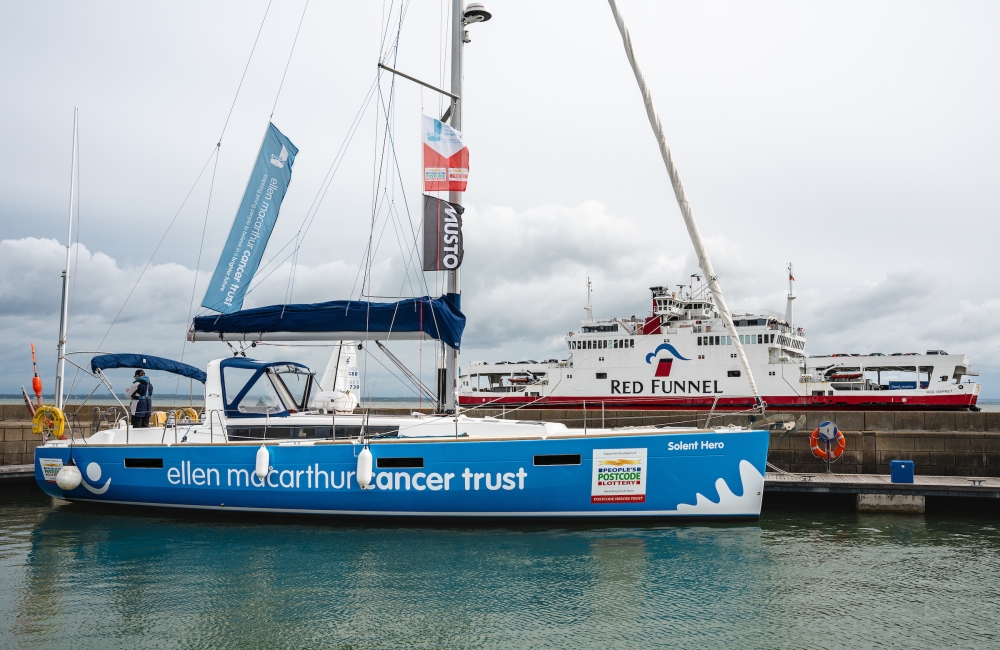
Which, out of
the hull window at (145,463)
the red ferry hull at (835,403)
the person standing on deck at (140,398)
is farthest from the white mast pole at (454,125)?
the red ferry hull at (835,403)

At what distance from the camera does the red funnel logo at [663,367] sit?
92.9ft

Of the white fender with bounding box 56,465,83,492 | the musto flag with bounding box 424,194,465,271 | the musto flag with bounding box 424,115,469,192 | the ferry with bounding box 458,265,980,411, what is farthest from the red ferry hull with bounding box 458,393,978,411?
the white fender with bounding box 56,465,83,492

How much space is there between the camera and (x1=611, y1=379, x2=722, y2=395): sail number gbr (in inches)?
1096

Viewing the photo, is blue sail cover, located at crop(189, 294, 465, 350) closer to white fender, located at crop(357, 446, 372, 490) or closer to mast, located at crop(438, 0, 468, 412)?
mast, located at crop(438, 0, 468, 412)

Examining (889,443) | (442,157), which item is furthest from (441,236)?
(889,443)

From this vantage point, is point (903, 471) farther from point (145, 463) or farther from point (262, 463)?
point (145, 463)

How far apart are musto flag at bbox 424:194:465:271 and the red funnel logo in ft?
64.5

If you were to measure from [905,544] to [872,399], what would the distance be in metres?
19.1

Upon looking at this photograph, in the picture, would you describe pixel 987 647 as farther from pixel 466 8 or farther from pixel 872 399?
pixel 872 399

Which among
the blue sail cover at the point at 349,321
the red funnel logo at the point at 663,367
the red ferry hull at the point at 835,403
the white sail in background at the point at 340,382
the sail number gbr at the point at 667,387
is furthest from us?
the red funnel logo at the point at 663,367

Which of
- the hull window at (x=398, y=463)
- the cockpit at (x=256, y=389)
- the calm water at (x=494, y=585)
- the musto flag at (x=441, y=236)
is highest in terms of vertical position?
the musto flag at (x=441, y=236)

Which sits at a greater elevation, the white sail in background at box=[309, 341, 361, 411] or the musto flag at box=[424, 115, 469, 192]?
the musto flag at box=[424, 115, 469, 192]

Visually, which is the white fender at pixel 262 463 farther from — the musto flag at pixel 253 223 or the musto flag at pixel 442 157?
the musto flag at pixel 442 157

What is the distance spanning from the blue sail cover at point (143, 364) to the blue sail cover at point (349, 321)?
47.3 inches
